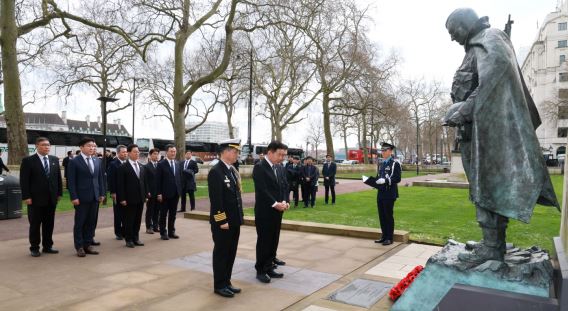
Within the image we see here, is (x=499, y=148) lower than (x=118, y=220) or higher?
higher

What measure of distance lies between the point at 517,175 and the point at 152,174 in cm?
720

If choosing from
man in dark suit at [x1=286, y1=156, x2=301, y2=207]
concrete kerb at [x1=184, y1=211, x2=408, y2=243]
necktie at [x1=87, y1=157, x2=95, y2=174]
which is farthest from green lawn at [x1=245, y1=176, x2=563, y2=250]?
necktie at [x1=87, y1=157, x2=95, y2=174]

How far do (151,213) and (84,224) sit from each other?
2.37 meters

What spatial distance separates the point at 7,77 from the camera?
16.0 metres

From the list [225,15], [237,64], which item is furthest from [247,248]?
[237,64]

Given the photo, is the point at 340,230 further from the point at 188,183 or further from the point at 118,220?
the point at 188,183

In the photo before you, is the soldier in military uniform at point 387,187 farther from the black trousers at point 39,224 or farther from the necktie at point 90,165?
the black trousers at point 39,224

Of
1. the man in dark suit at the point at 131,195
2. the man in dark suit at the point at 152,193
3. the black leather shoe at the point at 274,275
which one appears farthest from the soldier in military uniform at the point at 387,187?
the man in dark suit at the point at 152,193

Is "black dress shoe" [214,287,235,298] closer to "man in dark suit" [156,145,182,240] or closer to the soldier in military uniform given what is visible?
the soldier in military uniform

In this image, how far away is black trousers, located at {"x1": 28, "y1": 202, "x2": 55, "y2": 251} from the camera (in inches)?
269

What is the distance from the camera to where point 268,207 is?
18.6ft

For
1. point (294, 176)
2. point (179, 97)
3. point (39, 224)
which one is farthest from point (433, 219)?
point (179, 97)

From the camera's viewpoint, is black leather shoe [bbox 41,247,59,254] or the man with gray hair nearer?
the man with gray hair

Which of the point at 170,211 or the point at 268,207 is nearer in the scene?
the point at 268,207
